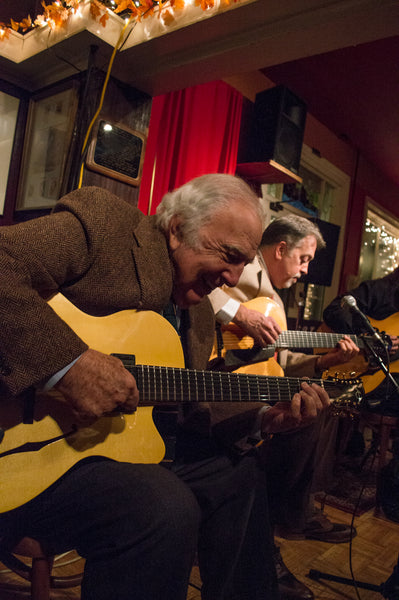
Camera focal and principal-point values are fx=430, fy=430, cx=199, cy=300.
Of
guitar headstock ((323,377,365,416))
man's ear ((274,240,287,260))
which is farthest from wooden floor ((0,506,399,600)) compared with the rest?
man's ear ((274,240,287,260))

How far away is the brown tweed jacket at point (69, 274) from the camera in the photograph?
1.02 metres

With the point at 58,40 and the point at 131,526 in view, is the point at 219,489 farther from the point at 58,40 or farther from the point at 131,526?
the point at 58,40

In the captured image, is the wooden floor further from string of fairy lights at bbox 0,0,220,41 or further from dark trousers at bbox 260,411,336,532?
string of fairy lights at bbox 0,0,220,41

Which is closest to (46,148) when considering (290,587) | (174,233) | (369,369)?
(174,233)

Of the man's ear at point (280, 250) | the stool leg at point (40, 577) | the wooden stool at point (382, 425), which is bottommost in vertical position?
the stool leg at point (40, 577)

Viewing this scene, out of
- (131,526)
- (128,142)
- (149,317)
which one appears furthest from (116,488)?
(128,142)

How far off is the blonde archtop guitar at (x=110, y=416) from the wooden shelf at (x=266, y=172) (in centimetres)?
285

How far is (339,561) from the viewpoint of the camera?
2.22m

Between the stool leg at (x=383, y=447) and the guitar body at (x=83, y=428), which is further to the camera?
the stool leg at (x=383, y=447)

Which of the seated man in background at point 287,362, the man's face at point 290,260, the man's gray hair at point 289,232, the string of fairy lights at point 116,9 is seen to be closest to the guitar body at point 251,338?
the seated man in background at point 287,362

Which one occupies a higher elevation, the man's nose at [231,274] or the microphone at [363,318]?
the man's nose at [231,274]

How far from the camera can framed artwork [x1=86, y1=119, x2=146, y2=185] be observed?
232cm

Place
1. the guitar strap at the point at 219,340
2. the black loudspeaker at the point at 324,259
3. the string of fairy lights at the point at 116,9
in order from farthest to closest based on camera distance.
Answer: the black loudspeaker at the point at 324,259 < the guitar strap at the point at 219,340 < the string of fairy lights at the point at 116,9

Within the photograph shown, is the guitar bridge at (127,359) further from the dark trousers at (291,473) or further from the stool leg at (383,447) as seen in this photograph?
the stool leg at (383,447)
